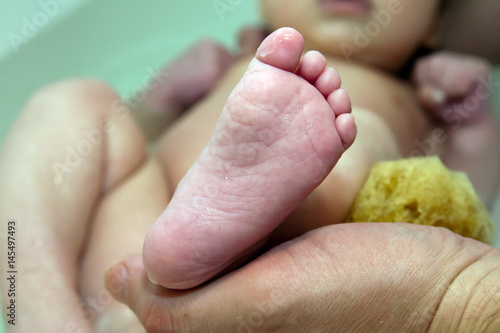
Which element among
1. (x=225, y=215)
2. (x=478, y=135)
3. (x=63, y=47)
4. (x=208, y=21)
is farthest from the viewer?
(x=208, y=21)

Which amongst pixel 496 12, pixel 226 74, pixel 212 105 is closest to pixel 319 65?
pixel 212 105

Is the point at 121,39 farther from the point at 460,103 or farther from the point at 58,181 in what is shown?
the point at 460,103

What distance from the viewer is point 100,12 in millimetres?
1142

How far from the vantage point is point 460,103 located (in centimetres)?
86

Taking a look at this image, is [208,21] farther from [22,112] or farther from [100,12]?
[22,112]

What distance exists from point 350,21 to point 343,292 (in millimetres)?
460

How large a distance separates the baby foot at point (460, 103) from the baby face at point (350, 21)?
99mm

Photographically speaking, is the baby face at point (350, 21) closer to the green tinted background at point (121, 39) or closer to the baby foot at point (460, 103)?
the baby foot at point (460, 103)

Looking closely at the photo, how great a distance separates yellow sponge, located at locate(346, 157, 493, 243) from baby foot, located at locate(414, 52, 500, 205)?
0.23m

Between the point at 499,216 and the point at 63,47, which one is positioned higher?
the point at 63,47

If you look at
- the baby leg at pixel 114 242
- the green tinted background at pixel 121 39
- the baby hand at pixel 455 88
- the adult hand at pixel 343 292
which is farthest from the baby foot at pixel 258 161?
the green tinted background at pixel 121 39

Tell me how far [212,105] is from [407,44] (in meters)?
0.35

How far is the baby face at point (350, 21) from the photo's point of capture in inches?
30.0

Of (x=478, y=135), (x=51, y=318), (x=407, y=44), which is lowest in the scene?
A: (x=51, y=318)
